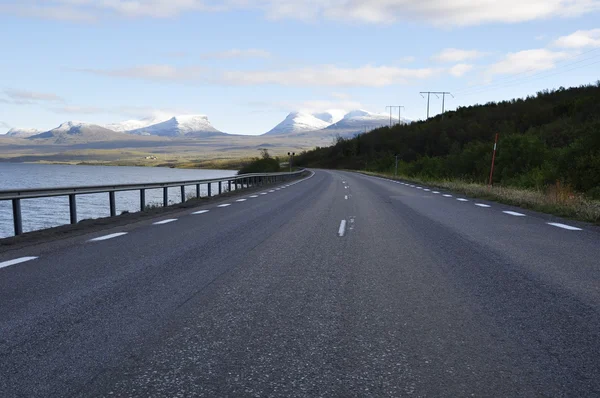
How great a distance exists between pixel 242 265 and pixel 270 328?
2.59m

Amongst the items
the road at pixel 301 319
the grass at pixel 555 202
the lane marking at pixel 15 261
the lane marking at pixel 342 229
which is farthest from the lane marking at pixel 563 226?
the lane marking at pixel 15 261

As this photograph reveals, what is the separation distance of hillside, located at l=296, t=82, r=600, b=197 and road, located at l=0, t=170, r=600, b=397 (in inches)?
680

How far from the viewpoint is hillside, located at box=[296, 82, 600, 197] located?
2505cm

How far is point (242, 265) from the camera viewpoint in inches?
263

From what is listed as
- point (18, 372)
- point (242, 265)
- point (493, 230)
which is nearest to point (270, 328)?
point (18, 372)

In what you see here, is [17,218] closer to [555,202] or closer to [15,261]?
[15,261]

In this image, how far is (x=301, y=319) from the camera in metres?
4.37

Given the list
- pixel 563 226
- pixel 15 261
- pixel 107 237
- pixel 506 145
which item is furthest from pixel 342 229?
pixel 506 145

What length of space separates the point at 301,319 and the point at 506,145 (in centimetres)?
3678

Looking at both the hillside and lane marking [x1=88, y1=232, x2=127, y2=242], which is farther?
the hillside

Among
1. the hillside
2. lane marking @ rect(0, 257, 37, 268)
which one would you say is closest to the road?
lane marking @ rect(0, 257, 37, 268)

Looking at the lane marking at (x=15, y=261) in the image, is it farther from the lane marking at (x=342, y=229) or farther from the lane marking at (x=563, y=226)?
the lane marking at (x=563, y=226)

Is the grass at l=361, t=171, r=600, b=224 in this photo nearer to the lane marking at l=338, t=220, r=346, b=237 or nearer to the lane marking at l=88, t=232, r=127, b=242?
the lane marking at l=338, t=220, r=346, b=237

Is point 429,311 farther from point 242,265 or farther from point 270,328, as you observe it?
point 242,265
